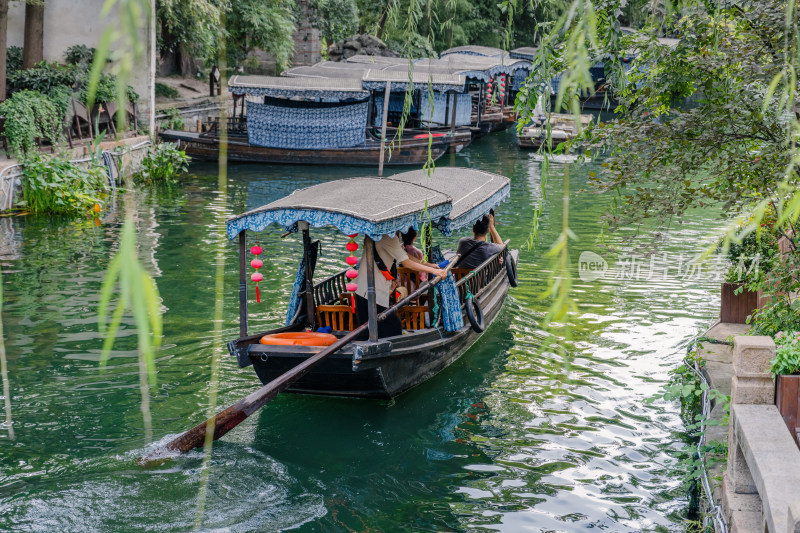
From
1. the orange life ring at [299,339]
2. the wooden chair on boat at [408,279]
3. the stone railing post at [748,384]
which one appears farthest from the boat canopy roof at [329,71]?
the stone railing post at [748,384]

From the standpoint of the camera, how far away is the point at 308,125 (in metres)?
23.6

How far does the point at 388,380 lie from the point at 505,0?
411 cm

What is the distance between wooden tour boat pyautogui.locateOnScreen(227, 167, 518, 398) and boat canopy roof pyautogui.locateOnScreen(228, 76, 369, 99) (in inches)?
526

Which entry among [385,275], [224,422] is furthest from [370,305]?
[224,422]

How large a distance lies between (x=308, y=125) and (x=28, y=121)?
931 cm

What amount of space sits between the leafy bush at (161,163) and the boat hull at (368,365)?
13572 millimetres

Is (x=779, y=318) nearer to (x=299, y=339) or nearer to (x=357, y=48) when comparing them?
(x=299, y=339)

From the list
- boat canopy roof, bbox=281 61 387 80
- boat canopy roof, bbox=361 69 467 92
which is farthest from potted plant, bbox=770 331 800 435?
boat canopy roof, bbox=281 61 387 80

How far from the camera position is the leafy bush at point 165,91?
28.1m

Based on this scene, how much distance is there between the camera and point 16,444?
661 centimetres

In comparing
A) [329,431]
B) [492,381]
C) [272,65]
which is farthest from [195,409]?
[272,65]

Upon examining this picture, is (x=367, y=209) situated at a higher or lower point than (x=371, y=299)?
higher

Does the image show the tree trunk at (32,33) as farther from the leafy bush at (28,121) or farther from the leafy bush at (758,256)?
the leafy bush at (758,256)

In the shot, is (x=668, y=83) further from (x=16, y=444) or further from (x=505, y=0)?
(x=16, y=444)
